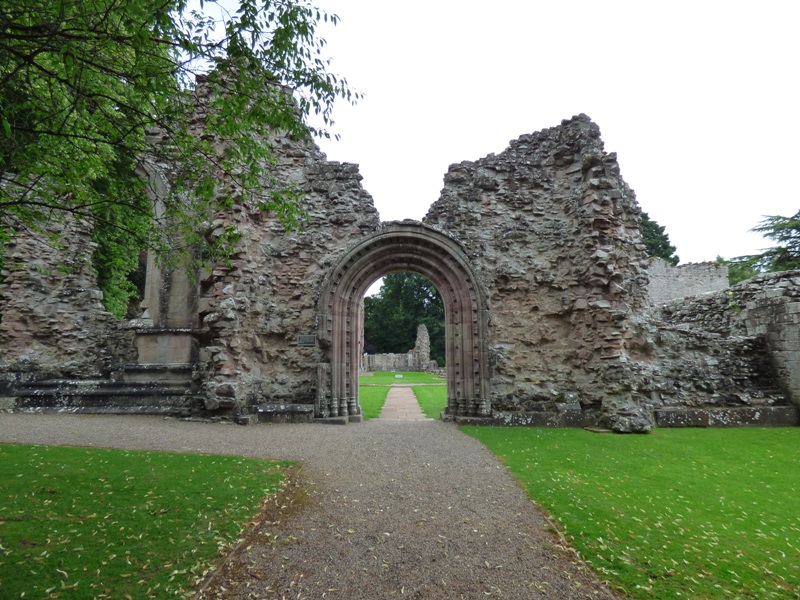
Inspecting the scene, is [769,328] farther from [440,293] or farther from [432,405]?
[432,405]

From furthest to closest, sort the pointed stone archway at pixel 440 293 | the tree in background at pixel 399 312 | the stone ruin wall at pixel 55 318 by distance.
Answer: the tree in background at pixel 399 312 → the stone ruin wall at pixel 55 318 → the pointed stone archway at pixel 440 293

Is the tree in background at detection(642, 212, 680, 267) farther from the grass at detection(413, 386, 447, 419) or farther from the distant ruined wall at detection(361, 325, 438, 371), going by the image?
the grass at detection(413, 386, 447, 419)

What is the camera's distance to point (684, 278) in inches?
856

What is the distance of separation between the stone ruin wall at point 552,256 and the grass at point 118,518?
6862 mm

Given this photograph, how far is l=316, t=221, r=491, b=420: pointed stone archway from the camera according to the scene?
33.4 ft

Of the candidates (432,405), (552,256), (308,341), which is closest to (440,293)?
(552,256)

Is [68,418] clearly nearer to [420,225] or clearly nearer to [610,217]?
[420,225]

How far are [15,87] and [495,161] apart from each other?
9886 millimetres

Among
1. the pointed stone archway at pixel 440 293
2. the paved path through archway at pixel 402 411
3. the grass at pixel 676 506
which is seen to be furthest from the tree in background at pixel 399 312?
the grass at pixel 676 506

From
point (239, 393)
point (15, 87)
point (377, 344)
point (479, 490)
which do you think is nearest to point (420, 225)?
point (239, 393)

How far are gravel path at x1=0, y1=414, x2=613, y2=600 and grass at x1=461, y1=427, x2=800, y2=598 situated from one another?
0.37 meters

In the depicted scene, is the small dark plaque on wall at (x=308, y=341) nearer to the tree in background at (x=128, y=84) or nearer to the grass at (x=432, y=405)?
the grass at (x=432, y=405)

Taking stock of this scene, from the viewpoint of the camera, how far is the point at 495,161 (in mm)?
11438

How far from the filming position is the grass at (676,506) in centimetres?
A: 305
